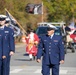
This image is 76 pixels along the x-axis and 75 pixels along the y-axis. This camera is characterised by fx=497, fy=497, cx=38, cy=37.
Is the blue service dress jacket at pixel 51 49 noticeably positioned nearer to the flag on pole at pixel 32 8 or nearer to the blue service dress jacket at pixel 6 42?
the blue service dress jacket at pixel 6 42

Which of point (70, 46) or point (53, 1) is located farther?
point (53, 1)

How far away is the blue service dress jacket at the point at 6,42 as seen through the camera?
13.7 meters

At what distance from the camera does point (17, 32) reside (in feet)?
109

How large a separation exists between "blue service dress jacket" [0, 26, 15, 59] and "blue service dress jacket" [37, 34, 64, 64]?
0.81m

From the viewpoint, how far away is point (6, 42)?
45.1 ft

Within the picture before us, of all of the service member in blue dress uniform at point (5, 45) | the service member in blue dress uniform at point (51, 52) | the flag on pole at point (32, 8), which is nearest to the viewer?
the service member in blue dress uniform at point (51, 52)

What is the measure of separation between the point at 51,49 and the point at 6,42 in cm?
126

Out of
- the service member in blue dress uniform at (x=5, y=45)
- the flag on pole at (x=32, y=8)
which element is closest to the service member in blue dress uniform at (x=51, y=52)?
the service member in blue dress uniform at (x=5, y=45)

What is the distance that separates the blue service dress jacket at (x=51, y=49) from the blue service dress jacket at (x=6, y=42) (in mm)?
815

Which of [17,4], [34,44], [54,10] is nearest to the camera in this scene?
[34,44]

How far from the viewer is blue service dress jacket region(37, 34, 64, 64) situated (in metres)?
13.6

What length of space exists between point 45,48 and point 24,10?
131 ft

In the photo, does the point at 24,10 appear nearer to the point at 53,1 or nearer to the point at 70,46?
the point at 70,46

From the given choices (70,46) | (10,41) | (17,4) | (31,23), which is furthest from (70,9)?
(10,41)
